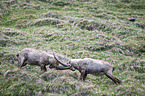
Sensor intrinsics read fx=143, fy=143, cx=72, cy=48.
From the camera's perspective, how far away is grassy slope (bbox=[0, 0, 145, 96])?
28.9ft

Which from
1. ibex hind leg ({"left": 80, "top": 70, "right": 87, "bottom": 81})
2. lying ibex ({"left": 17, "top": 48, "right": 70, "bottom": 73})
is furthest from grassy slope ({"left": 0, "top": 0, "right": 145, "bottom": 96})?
lying ibex ({"left": 17, "top": 48, "right": 70, "bottom": 73})

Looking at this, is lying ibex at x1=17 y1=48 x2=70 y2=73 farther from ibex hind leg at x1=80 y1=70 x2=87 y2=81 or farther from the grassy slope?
ibex hind leg at x1=80 y1=70 x2=87 y2=81

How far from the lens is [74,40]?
606 inches

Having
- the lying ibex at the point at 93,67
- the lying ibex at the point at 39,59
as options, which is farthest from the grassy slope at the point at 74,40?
the lying ibex at the point at 39,59

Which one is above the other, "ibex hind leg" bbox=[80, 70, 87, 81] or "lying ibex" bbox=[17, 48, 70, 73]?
"lying ibex" bbox=[17, 48, 70, 73]

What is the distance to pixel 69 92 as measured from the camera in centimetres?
839

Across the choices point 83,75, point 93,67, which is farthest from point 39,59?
point 93,67

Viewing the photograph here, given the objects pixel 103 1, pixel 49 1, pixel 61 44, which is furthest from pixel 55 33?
pixel 103 1

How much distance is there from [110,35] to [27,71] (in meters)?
10.2

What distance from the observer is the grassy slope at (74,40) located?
8.80 metres

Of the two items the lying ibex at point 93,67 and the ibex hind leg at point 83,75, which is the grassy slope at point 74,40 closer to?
the ibex hind leg at point 83,75

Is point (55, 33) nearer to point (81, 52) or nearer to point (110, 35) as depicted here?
point (81, 52)

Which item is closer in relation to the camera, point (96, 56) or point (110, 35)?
point (96, 56)

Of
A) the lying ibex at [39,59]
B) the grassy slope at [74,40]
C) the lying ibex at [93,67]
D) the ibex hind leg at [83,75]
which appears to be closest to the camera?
the grassy slope at [74,40]
